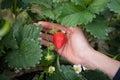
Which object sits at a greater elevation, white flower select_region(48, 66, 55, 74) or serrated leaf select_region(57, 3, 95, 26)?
serrated leaf select_region(57, 3, 95, 26)

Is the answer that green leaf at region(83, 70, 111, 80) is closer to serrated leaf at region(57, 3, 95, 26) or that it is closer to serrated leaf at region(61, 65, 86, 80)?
serrated leaf at region(61, 65, 86, 80)

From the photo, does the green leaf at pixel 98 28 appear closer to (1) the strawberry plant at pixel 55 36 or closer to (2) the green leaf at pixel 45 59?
(1) the strawberry plant at pixel 55 36

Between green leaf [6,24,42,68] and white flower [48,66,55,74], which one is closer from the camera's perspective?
green leaf [6,24,42,68]

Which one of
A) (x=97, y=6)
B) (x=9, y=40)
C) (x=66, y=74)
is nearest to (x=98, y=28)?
(x=97, y=6)

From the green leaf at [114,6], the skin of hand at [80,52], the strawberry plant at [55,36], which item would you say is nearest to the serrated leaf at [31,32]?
the strawberry plant at [55,36]

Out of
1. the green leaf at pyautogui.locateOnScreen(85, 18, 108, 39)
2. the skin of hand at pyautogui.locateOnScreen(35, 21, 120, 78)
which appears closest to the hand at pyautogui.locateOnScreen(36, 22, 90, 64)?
the skin of hand at pyautogui.locateOnScreen(35, 21, 120, 78)

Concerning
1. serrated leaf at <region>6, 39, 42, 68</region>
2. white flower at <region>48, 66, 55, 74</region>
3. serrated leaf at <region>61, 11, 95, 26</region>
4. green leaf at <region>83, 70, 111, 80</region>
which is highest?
serrated leaf at <region>61, 11, 95, 26</region>

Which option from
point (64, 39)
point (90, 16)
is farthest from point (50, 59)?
point (90, 16)

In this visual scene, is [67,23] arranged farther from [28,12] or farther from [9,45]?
[28,12]

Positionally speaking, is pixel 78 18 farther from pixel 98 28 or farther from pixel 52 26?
pixel 52 26
